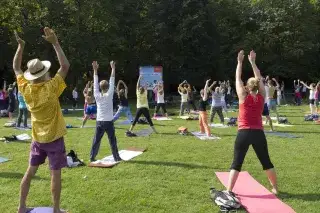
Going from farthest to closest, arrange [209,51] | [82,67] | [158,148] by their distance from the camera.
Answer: [209,51] → [82,67] → [158,148]

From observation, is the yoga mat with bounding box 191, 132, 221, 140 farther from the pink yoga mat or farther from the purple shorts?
the purple shorts

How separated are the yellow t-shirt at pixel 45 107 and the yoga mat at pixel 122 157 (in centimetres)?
365

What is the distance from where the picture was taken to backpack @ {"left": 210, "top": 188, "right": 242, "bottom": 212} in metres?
6.29

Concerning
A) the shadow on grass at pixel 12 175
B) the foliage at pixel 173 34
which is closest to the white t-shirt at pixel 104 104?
the shadow on grass at pixel 12 175

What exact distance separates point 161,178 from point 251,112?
7.98ft

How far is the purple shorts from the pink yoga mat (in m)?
3.00

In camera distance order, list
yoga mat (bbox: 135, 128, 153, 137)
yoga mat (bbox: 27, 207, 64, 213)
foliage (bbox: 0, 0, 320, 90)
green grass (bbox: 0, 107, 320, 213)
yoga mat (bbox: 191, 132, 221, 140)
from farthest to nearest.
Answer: foliage (bbox: 0, 0, 320, 90) → yoga mat (bbox: 135, 128, 153, 137) → yoga mat (bbox: 191, 132, 221, 140) → green grass (bbox: 0, 107, 320, 213) → yoga mat (bbox: 27, 207, 64, 213)

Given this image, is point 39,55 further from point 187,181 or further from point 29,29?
point 187,181

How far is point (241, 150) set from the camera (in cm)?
690

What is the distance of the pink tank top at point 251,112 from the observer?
694 centimetres

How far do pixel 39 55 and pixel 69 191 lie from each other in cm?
3168

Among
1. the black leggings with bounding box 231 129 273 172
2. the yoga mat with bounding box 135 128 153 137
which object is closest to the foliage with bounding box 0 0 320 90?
the yoga mat with bounding box 135 128 153 137

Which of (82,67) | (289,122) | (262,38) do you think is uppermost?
(262,38)

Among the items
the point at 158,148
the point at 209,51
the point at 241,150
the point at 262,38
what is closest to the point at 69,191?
the point at 241,150
